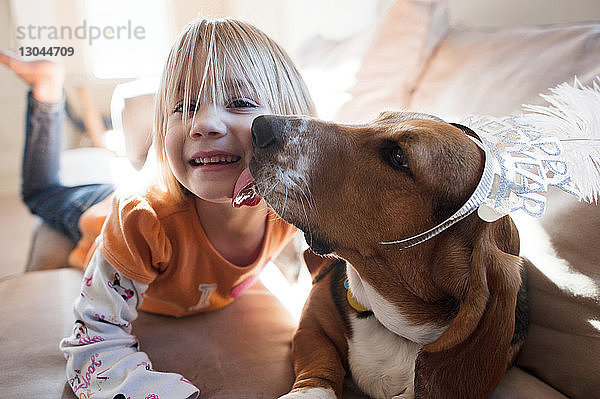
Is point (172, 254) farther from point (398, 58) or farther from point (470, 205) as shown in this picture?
point (398, 58)

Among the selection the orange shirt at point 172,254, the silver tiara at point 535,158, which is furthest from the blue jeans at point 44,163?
the silver tiara at point 535,158

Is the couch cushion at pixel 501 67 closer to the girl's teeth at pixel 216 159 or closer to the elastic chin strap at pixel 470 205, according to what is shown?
the elastic chin strap at pixel 470 205

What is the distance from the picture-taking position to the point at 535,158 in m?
1.00

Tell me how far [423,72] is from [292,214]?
123 centimetres

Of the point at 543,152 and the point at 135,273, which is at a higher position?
the point at 543,152

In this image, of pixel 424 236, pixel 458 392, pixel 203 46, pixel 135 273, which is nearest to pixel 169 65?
pixel 203 46

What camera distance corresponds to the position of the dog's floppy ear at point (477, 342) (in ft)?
3.07

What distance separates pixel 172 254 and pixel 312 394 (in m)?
0.57

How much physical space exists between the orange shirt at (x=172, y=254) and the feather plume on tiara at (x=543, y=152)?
2.34ft

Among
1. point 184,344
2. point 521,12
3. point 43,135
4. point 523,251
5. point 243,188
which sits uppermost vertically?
point 521,12

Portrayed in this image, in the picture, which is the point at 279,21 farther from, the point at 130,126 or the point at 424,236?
the point at 424,236

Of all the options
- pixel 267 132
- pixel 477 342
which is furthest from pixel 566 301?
pixel 267 132

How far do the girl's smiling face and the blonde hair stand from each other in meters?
0.03

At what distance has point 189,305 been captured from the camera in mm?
1509
